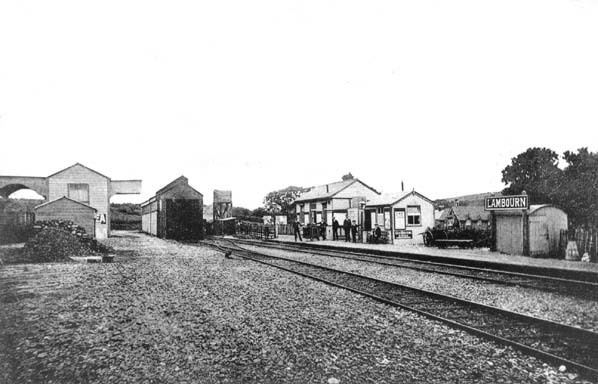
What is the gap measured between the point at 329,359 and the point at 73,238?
57.7 ft

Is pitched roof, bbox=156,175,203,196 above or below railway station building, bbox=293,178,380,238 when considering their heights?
above

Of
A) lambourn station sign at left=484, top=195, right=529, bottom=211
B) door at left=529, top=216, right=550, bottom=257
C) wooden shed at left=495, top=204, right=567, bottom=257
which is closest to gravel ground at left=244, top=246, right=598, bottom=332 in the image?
lambourn station sign at left=484, top=195, right=529, bottom=211

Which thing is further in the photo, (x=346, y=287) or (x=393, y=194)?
(x=393, y=194)

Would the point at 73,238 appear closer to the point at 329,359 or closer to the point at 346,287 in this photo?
the point at 346,287

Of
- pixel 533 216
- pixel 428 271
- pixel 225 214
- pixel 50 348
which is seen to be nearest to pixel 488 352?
pixel 50 348

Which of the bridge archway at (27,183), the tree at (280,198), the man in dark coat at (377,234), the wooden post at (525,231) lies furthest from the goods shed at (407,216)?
the tree at (280,198)

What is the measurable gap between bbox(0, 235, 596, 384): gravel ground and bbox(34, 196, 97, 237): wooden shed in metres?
18.8

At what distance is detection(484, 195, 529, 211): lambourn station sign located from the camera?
16.9 meters

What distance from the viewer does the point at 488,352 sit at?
529 centimetres

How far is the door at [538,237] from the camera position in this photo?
17.3 m

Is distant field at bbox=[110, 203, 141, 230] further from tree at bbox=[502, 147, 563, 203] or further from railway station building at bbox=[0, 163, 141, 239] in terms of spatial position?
tree at bbox=[502, 147, 563, 203]

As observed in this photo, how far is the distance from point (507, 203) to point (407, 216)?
8.72m

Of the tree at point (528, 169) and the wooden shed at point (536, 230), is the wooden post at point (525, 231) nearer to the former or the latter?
the wooden shed at point (536, 230)

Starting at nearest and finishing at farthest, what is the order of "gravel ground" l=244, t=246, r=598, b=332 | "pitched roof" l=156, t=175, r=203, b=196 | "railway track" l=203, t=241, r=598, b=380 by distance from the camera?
"railway track" l=203, t=241, r=598, b=380 < "gravel ground" l=244, t=246, r=598, b=332 < "pitched roof" l=156, t=175, r=203, b=196
